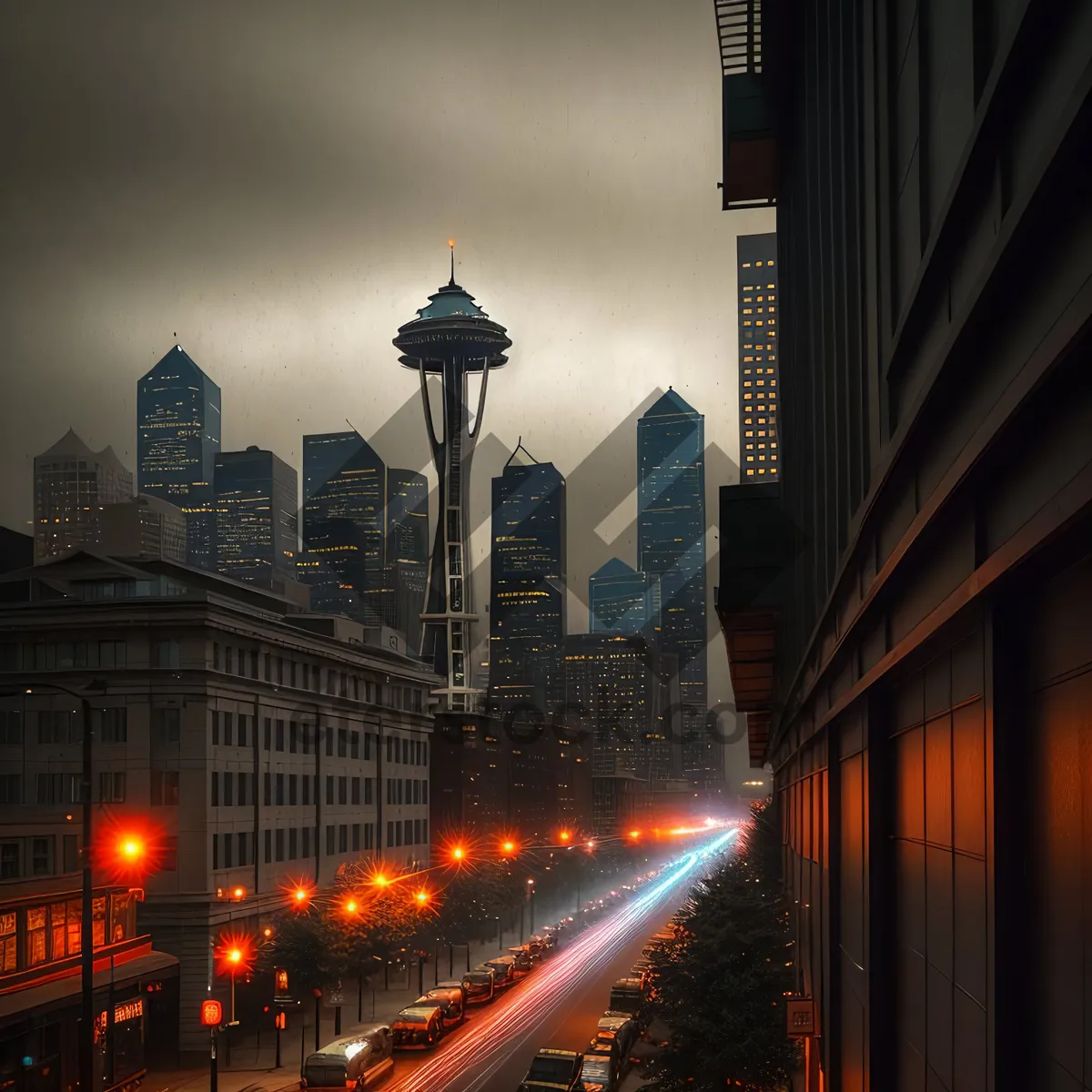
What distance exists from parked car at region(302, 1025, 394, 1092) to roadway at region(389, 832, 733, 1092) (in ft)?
2.74

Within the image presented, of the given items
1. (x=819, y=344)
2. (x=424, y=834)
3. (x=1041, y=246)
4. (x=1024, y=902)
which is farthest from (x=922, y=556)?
(x=424, y=834)

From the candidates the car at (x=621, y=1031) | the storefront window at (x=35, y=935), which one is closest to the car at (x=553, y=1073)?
the car at (x=621, y=1031)

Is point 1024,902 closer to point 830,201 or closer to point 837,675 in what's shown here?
point 837,675

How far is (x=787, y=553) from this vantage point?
3077cm

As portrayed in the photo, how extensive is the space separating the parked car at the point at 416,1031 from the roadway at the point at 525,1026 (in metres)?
0.35

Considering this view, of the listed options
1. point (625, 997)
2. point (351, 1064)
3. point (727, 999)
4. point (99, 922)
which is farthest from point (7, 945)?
point (625, 997)

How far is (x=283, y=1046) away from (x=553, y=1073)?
23175mm

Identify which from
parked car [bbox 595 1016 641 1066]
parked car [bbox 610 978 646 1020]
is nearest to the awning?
parked car [bbox 595 1016 641 1066]

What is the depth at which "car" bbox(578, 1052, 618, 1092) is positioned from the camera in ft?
130

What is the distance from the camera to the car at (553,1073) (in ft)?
127

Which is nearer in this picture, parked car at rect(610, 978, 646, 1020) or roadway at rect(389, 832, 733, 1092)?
roadway at rect(389, 832, 733, 1092)

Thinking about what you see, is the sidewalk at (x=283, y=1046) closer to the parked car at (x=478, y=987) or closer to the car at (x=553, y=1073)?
the parked car at (x=478, y=987)

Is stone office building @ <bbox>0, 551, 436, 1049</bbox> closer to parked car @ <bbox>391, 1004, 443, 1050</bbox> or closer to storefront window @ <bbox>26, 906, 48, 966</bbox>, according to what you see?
parked car @ <bbox>391, 1004, 443, 1050</bbox>

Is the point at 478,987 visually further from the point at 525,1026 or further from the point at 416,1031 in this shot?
the point at 416,1031
